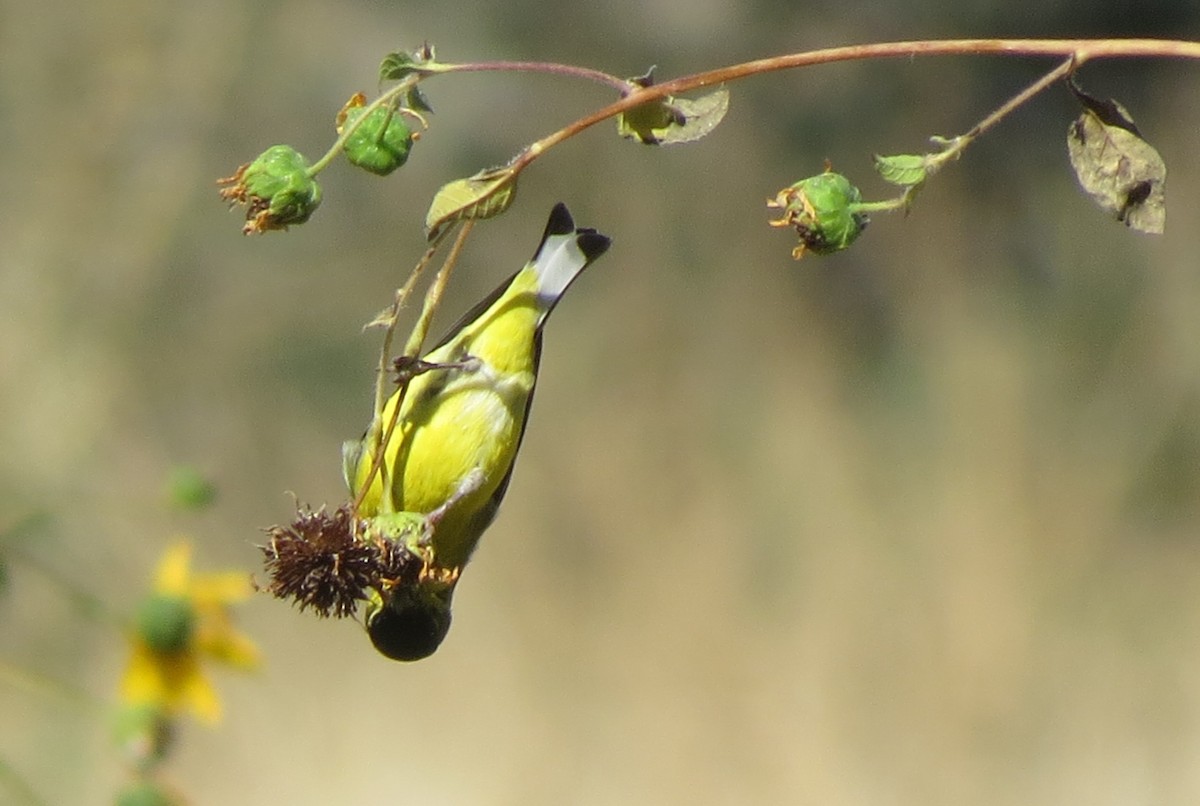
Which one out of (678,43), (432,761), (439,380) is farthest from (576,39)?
(439,380)

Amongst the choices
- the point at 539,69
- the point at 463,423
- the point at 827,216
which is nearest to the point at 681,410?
the point at 463,423

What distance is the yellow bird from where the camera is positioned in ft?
6.75

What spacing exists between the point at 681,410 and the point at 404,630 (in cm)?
478

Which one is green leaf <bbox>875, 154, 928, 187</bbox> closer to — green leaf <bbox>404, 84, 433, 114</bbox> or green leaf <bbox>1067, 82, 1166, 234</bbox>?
green leaf <bbox>1067, 82, 1166, 234</bbox>

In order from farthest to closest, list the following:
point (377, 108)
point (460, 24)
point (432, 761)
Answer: point (460, 24), point (432, 761), point (377, 108)

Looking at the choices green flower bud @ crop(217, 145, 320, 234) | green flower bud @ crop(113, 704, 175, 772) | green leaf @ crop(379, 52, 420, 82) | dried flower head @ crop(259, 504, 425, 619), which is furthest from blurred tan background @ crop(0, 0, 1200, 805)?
green leaf @ crop(379, 52, 420, 82)

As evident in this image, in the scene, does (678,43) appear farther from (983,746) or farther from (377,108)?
(377,108)

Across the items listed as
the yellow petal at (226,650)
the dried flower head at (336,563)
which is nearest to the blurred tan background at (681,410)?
the yellow petal at (226,650)

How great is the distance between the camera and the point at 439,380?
7.02ft

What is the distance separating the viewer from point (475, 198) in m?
1.32

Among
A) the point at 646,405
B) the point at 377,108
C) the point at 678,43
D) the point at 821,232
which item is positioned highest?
the point at 678,43

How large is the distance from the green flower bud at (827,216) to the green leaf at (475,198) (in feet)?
0.88

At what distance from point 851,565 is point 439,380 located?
16.1ft

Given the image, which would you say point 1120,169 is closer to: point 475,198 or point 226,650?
point 475,198
